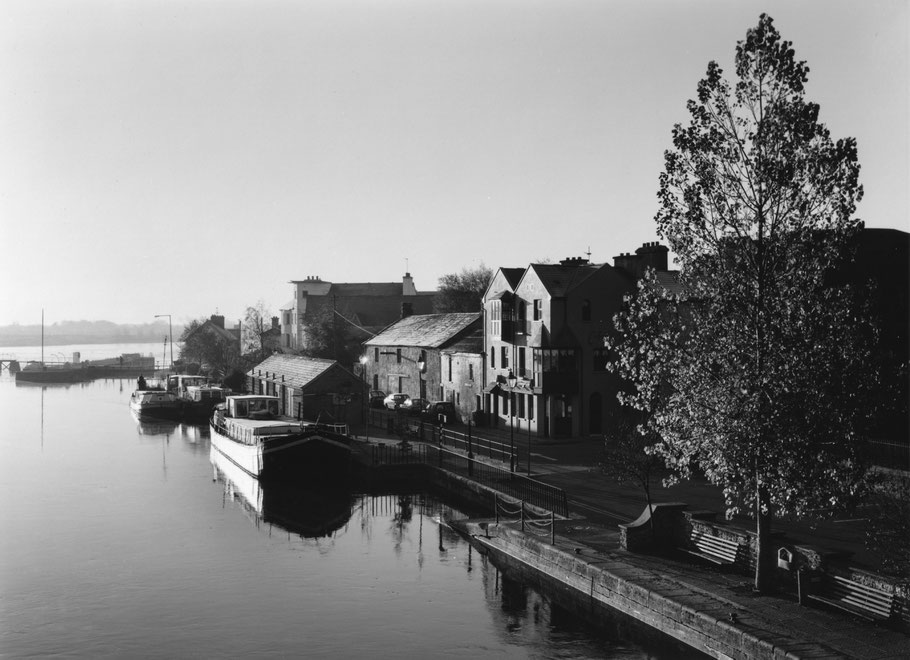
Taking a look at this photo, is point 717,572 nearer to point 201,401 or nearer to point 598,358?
point 598,358

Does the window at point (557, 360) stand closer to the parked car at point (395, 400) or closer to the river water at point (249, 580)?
the river water at point (249, 580)

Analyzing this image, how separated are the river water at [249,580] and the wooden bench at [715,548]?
3506 mm

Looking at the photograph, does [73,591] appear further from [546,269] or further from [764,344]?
[546,269]

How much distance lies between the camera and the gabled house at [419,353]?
62.5m

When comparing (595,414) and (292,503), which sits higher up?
(595,414)

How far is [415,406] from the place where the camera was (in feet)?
201

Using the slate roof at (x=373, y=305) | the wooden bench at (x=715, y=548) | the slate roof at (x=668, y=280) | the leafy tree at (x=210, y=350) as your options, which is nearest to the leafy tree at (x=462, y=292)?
the slate roof at (x=373, y=305)

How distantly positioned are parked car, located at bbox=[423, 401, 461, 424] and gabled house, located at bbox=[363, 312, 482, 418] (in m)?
1.70

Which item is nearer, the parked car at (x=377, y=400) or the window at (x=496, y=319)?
the window at (x=496, y=319)

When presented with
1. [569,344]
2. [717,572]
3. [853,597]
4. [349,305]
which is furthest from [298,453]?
[349,305]

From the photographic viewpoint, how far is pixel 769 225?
19.1 metres

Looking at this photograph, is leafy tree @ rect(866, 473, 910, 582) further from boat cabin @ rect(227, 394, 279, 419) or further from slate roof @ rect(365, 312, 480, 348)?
slate roof @ rect(365, 312, 480, 348)

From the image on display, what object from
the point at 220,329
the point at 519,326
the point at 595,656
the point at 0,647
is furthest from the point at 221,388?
the point at 595,656

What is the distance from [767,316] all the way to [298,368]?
155 feet
